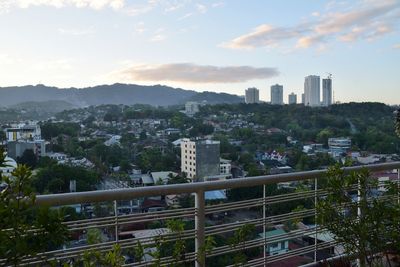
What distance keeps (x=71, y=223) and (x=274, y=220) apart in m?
1.65

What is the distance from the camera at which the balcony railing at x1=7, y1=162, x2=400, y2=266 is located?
2.30 metres

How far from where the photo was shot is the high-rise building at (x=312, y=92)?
34531 millimetres

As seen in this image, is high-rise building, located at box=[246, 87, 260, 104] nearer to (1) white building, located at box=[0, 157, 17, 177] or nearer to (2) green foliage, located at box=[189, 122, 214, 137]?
(2) green foliage, located at box=[189, 122, 214, 137]

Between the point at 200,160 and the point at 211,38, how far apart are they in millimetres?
6070

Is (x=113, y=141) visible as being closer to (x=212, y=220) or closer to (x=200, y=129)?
(x=200, y=129)

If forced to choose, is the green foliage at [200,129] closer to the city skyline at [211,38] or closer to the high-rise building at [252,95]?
the city skyline at [211,38]

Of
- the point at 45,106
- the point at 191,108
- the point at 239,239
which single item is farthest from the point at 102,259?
the point at 45,106

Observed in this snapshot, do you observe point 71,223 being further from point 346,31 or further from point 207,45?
point 207,45

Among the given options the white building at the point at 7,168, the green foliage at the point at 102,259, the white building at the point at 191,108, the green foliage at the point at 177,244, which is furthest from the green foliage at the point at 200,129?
the white building at the point at 7,168

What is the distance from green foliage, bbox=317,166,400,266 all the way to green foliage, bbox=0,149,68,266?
188cm

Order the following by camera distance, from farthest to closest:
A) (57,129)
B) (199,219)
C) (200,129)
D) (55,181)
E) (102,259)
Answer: (200,129), (57,129), (55,181), (199,219), (102,259)

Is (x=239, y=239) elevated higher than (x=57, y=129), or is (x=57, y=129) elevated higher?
(x=239, y=239)

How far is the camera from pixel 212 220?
3062 mm

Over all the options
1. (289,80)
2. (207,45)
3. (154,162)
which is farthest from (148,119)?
(207,45)
